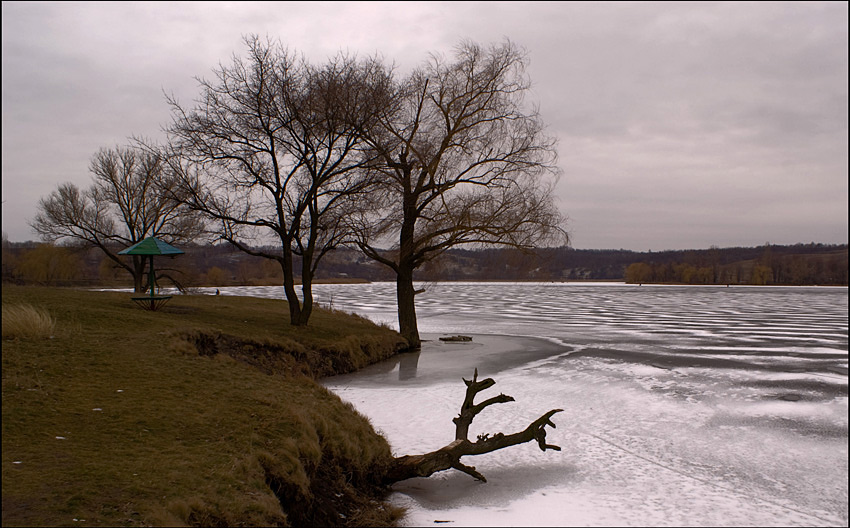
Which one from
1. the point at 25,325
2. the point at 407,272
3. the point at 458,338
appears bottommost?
the point at 458,338

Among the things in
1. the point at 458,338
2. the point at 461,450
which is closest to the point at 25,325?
the point at 461,450

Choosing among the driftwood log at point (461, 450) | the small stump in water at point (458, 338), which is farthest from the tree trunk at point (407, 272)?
the driftwood log at point (461, 450)

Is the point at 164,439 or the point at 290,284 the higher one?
the point at 290,284

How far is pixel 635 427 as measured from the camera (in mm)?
11602

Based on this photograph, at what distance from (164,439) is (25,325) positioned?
190 inches

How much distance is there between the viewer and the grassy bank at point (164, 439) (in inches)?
219

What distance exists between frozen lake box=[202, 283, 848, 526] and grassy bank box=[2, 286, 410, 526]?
1.23 metres

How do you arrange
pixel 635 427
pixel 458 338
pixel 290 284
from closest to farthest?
1. pixel 635 427
2. pixel 290 284
3. pixel 458 338

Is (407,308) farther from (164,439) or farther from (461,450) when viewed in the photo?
(164,439)

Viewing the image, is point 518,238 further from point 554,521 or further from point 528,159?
point 554,521

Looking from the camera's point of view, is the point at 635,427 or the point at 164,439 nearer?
the point at 164,439

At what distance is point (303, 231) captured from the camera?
21.2 meters

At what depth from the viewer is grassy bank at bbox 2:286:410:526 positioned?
5562 millimetres

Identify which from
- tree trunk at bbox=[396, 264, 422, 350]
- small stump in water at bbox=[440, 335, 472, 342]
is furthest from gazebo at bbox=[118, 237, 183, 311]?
small stump in water at bbox=[440, 335, 472, 342]
